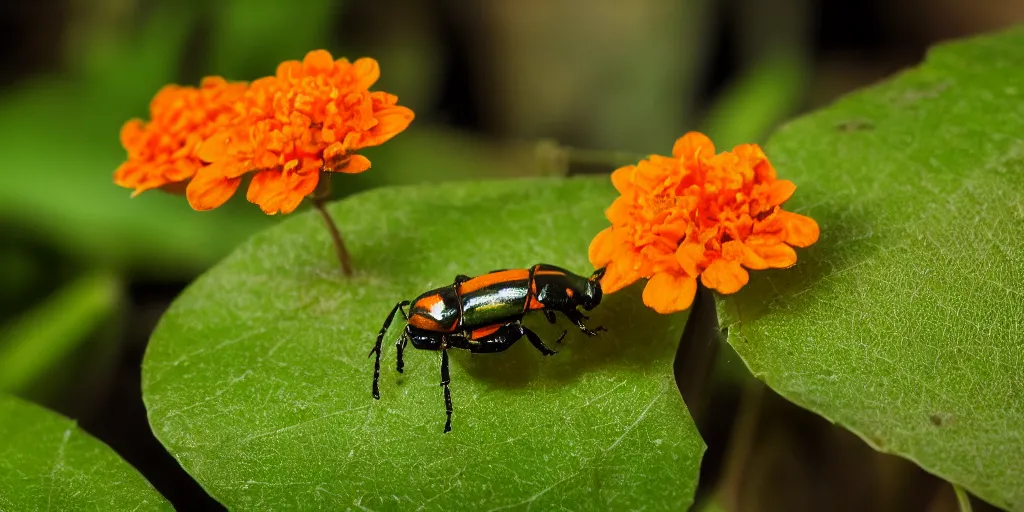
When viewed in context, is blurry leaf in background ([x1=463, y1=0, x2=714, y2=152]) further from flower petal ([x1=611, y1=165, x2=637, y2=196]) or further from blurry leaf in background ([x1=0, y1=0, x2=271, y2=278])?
flower petal ([x1=611, y1=165, x2=637, y2=196])

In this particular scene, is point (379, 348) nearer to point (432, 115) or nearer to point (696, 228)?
point (696, 228)

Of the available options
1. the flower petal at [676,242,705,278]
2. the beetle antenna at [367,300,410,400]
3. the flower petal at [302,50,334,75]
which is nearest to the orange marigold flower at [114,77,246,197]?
the flower petal at [302,50,334,75]

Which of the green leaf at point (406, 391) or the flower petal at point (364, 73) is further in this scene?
the flower petal at point (364, 73)

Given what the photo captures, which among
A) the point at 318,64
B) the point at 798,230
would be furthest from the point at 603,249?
the point at 318,64

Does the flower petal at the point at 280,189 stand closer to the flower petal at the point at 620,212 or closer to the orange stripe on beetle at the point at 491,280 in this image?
the orange stripe on beetle at the point at 491,280

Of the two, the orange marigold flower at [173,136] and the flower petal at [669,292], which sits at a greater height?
the orange marigold flower at [173,136]

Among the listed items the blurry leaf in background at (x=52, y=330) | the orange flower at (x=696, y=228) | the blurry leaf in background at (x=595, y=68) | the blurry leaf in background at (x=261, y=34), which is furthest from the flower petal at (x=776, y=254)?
the blurry leaf in background at (x=595, y=68)
